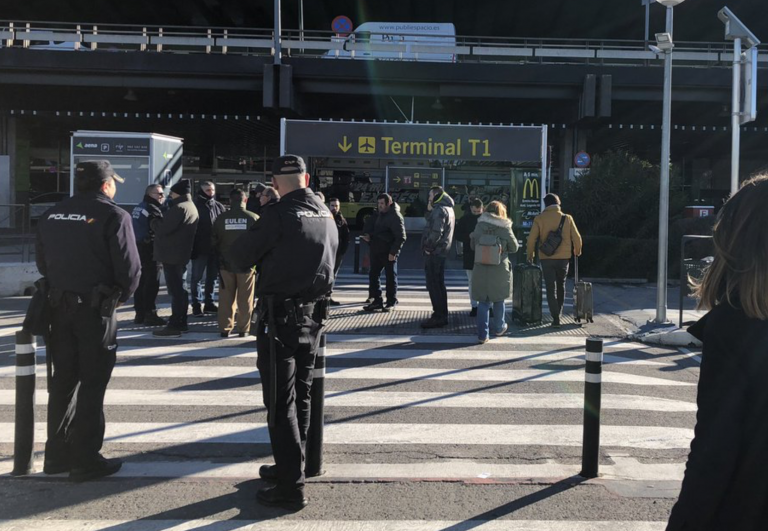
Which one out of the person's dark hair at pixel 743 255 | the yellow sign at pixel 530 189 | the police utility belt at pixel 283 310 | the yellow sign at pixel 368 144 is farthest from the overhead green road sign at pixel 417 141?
the person's dark hair at pixel 743 255

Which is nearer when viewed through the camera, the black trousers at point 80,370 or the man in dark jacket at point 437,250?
the black trousers at point 80,370

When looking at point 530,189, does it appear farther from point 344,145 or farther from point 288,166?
point 288,166

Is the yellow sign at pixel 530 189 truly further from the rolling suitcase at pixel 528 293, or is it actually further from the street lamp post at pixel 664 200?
the rolling suitcase at pixel 528 293

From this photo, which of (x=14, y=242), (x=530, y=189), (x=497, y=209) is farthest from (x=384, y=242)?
(x=14, y=242)

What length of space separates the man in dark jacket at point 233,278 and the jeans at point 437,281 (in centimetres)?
251

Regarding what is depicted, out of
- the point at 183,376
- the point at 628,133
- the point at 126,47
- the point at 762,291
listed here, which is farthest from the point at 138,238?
the point at 628,133

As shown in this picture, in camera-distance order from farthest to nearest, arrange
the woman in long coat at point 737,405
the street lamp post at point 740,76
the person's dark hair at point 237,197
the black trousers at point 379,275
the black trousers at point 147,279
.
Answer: the black trousers at point 379,275 < the street lamp post at point 740,76 < the black trousers at point 147,279 < the person's dark hair at point 237,197 < the woman in long coat at point 737,405

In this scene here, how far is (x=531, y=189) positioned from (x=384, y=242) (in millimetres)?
5078

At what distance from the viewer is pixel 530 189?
14711mm

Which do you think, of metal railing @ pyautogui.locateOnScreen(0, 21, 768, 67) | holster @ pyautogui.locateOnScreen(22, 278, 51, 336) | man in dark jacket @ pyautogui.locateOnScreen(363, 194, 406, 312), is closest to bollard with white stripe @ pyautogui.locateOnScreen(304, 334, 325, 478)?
holster @ pyautogui.locateOnScreen(22, 278, 51, 336)

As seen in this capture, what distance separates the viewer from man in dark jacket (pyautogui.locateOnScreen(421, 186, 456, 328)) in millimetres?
9859

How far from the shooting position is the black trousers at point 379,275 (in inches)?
434

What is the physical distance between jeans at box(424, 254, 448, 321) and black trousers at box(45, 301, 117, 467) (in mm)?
5954

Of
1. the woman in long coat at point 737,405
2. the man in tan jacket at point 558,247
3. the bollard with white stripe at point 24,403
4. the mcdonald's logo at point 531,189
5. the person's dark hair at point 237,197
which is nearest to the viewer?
the woman in long coat at point 737,405
